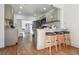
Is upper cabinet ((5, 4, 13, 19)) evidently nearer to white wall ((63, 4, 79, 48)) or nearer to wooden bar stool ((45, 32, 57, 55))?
wooden bar stool ((45, 32, 57, 55))

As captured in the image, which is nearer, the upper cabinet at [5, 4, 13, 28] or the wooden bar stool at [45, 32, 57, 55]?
the upper cabinet at [5, 4, 13, 28]

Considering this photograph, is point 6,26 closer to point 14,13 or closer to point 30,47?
point 14,13

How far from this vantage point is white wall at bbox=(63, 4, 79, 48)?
2.40m

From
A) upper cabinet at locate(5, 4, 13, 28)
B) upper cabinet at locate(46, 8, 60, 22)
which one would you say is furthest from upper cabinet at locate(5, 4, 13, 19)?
upper cabinet at locate(46, 8, 60, 22)

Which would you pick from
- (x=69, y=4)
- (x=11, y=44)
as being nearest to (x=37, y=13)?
(x=69, y=4)

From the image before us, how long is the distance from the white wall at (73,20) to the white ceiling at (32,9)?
13.8 inches

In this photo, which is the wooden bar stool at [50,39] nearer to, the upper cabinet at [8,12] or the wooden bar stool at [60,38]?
the wooden bar stool at [60,38]

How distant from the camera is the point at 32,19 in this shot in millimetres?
2363

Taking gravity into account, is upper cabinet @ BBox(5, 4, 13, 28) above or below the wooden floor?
above

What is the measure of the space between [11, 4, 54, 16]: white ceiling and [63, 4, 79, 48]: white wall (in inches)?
13.8

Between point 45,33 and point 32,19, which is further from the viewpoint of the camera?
point 45,33

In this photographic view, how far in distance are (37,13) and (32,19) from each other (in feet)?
0.54

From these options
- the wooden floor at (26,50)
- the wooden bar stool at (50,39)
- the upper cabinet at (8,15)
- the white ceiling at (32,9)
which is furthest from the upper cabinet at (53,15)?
the upper cabinet at (8,15)

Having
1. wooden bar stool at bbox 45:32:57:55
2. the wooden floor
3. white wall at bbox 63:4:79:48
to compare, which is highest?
white wall at bbox 63:4:79:48
